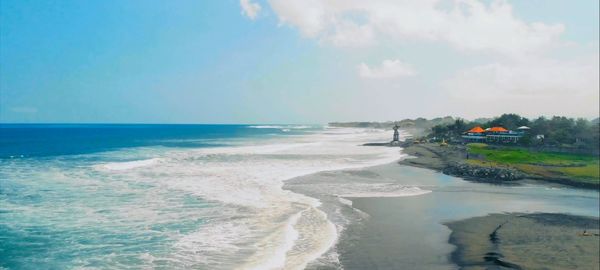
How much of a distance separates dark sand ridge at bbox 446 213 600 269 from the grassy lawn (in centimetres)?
1611

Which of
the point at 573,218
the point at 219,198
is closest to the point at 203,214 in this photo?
the point at 219,198

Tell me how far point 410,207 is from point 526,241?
715 cm

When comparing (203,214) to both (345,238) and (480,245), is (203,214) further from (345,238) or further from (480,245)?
(480,245)

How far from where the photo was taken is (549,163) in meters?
41.2

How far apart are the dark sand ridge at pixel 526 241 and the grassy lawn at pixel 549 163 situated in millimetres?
16113

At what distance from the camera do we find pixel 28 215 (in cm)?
2009

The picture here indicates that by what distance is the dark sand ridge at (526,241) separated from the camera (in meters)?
13.8

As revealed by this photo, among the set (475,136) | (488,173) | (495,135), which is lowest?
(488,173)

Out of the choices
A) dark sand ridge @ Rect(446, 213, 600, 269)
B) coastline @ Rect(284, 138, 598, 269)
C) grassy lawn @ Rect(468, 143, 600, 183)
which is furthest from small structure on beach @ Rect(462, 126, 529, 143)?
dark sand ridge @ Rect(446, 213, 600, 269)

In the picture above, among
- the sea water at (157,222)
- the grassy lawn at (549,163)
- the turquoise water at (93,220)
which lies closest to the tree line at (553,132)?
the grassy lawn at (549,163)

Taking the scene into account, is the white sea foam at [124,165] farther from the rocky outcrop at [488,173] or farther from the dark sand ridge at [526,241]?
the dark sand ridge at [526,241]

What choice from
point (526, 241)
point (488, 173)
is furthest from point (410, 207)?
point (488, 173)

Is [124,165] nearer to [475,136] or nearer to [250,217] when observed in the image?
[250,217]

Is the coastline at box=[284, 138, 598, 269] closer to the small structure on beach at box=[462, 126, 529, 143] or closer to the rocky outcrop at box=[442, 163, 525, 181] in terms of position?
the rocky outcrop at box=[442, 163, 525, 181]
